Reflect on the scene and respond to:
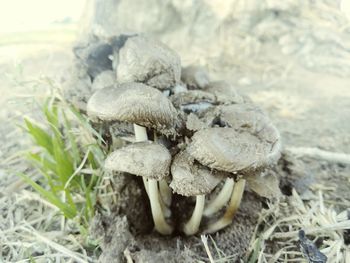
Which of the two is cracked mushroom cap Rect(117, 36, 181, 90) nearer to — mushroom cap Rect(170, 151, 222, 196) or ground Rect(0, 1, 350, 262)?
mushroom cap Rect(170, 151, 222, 196)

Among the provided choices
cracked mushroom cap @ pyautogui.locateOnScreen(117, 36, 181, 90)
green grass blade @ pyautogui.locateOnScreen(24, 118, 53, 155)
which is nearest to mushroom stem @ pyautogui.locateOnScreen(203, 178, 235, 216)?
cracked mushroom cap @ pyautogui.locateOnScreen(117, 36, 181, 90)

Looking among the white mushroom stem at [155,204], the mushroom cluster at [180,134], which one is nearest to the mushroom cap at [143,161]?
the mushroom cluster at [180,134]

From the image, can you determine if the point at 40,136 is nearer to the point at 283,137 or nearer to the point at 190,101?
the point at 190,101

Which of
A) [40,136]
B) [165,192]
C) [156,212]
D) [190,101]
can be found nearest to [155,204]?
[156,212]

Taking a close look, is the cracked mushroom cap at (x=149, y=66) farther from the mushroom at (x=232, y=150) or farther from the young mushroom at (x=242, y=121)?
the mushroom at (x=232, y=150)

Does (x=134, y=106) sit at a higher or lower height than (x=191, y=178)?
higher

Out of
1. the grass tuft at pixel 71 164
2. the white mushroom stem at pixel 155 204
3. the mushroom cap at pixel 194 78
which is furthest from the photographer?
the mushroom cap at pixel 194 78
